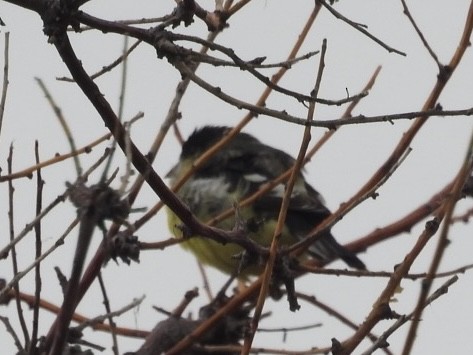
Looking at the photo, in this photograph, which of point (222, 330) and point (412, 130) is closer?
point (412, 130)

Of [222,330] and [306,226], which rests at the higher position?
[306,226]

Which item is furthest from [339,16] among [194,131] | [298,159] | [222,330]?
[194,131]

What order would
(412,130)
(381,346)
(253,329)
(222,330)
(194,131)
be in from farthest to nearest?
(194,131) < (222,330) < (412,130) < (253,329) < (381,346)

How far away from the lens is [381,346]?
6.89 ft

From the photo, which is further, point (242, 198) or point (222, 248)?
point (222, 248)

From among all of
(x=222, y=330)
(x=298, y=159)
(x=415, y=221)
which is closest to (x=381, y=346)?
(x=298, y=159)

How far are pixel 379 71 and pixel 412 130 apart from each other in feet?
1.59

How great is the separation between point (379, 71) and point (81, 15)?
134 centimetres

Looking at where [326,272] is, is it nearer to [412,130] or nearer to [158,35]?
[412,130]

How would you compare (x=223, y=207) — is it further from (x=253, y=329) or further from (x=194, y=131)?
(x=253, y=329)

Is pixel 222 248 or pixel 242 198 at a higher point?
pixel 242 198

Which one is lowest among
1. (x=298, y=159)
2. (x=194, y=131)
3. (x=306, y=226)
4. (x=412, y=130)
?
(x=298, y=159)

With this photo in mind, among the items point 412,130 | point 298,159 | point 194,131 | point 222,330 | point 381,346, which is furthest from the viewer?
point 194,131

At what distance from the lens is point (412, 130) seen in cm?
293
